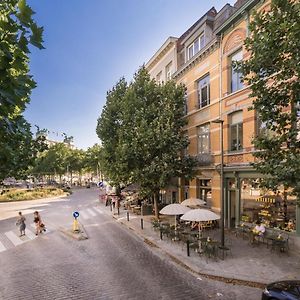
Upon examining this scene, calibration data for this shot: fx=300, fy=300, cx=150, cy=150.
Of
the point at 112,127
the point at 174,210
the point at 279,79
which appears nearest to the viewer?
the point at 279,79

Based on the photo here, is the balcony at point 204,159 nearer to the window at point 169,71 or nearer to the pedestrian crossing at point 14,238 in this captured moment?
the window at point 169,71

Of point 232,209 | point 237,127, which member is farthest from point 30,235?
point 237,127

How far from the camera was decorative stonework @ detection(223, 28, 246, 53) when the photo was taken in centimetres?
1802

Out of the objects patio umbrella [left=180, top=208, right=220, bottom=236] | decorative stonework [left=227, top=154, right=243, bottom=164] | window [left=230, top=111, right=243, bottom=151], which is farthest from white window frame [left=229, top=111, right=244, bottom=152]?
patio umbrella [left=180, top=208, right=220, bottom=236]

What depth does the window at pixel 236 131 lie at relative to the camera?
59.9ft

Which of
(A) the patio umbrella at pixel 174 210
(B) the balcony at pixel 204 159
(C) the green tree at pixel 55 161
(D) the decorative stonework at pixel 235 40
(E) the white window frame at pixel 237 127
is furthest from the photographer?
(C) the green tree at pixel 55 161

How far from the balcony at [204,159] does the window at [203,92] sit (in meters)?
3.82

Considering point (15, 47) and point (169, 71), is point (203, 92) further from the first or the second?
point (15, 47)

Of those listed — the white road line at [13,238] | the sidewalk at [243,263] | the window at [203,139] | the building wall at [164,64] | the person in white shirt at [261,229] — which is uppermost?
the building wall at [164,64]

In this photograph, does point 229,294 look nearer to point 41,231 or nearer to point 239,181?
point 239,181

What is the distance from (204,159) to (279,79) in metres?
12.1

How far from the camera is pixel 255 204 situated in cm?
1695

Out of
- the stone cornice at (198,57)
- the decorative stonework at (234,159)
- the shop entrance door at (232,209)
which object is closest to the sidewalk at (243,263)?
the shop entrance door at (232,209)

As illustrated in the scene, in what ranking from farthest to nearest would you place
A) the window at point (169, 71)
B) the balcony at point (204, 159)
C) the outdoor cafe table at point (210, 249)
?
the window at point (169, 71) → the balcony at point (204, 159) → the outdoor cafe table at point (210, 249)
